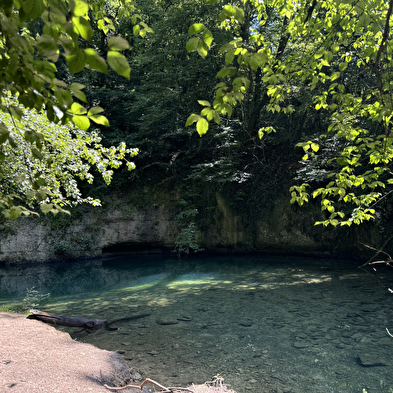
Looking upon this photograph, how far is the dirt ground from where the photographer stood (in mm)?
3655

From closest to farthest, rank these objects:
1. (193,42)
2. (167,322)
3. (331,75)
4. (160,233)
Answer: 1. (193,42)
2. (331,75)
3. (167,322)
4. (160,233)

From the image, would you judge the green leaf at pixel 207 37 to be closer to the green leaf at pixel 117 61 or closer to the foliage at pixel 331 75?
the foliage at pixel 331 75

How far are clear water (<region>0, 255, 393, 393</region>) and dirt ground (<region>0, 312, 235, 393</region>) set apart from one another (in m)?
0.53

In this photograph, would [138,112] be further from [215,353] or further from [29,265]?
[215,353]

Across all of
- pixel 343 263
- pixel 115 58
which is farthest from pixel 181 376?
pixel 343 263

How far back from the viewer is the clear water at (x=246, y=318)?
4660 mm

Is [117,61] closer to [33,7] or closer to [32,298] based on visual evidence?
[33,7]

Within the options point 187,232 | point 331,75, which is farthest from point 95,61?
point 187,232

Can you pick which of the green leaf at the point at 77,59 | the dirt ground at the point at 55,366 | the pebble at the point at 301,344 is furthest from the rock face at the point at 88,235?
the green leaf at the point at 77,59

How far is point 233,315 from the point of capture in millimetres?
7070

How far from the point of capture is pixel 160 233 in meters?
16.3

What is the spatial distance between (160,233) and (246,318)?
392 inches

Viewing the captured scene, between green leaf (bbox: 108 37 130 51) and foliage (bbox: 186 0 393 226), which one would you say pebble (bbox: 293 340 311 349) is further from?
green leaf (bbox: 108 37 130 51)

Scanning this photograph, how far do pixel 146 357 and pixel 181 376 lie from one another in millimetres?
891
